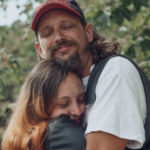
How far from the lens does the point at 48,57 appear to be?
2.00 m

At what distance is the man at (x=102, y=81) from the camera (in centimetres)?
127

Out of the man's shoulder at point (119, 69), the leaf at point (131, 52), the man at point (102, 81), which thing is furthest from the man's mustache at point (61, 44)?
the leaf at point (131, 52)

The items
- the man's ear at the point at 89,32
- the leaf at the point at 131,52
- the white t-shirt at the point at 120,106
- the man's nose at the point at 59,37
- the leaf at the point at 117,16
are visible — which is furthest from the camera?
the leaf at the point at 131,52

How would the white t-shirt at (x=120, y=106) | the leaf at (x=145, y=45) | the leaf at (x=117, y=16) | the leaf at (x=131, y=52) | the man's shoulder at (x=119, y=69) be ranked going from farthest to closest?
the leaf at (x=131, y=52) → the leaf at (x=145, y=45) → the leaf at (x=117, y=16) → the man's shoulder at (x=119, y=69) → the white t-shirt at (x=120, y=106)

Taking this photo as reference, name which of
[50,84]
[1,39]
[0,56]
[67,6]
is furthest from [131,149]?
[1,39]

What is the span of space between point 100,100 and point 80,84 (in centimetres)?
49

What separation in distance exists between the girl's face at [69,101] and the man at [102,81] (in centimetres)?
13

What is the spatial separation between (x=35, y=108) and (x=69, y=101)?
25cm

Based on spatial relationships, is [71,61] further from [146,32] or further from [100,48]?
[146,32]

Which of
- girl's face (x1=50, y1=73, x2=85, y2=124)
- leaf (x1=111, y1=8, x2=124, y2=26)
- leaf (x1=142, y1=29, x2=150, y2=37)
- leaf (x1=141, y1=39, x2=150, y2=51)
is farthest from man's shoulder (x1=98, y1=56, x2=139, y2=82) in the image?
leaf (x1=142, y1=29, x2=150, y2=37)

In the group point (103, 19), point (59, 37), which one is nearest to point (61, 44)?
point (59, 37)

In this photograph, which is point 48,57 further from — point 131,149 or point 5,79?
point 5,79

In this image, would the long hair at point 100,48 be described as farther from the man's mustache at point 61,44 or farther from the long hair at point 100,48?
the man's mustache at point 61,44

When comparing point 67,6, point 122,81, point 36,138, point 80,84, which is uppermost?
point 67,6
